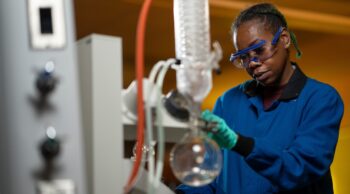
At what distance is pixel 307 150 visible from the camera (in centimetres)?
133

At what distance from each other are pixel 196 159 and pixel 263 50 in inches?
30.6

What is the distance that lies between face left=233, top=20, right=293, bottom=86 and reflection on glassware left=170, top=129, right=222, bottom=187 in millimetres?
733

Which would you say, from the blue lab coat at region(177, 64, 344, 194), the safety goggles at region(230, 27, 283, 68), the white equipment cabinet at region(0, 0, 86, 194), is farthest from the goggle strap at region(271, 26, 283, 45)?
the white equipment cabinet at region(0, 0, 86, 194)

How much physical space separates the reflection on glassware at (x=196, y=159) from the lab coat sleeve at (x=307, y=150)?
0.95 feet

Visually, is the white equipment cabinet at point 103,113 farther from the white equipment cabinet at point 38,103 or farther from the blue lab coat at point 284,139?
the blue lab coat at point 284,139

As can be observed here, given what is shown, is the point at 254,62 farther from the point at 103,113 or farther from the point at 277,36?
the point at 103,113

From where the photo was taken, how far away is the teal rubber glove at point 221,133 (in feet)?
3.21

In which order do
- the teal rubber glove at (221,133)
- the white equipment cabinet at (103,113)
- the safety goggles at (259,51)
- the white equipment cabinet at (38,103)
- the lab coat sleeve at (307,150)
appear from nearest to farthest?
the white equipment cabinet at (38,103) → the white equipment cabinet at (103,113) → the teal rubber glove at (221,133) → the lab coat sleeve at (307,150) → the safety goggles at (259,51)

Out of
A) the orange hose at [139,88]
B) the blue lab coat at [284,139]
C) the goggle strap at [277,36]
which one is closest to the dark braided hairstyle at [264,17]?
the goggle strap at [277,36]

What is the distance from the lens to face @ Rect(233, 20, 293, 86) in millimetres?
1603

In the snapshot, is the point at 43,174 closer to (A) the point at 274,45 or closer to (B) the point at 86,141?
(B) the point at 86,141

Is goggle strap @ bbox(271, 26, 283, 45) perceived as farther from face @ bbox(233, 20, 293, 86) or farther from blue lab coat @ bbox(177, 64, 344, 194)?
blue lab coat @ bbox(177, 64, 344, 194)

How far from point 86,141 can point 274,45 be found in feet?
2.90

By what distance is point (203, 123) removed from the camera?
36.3 inches
